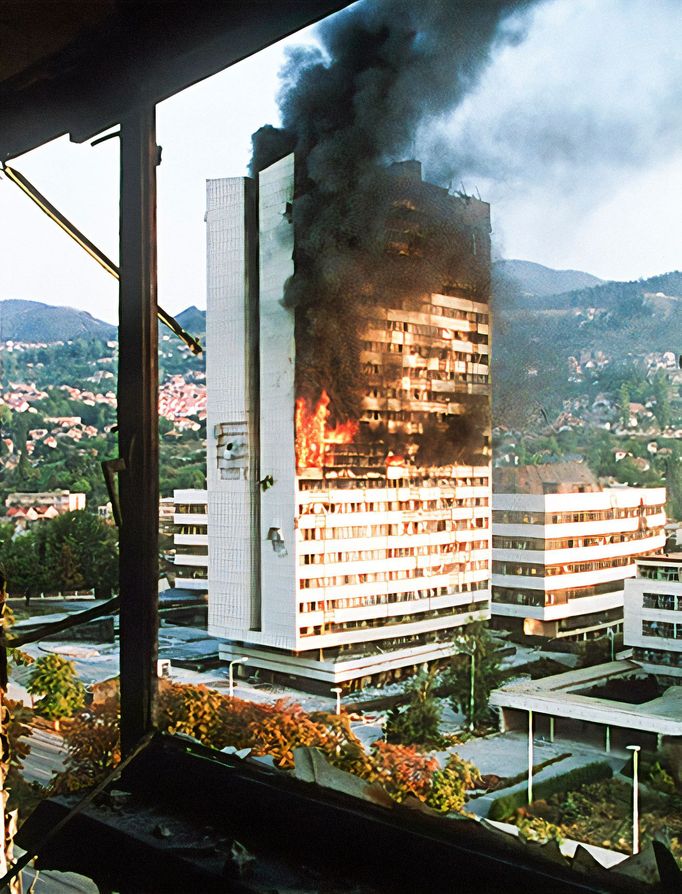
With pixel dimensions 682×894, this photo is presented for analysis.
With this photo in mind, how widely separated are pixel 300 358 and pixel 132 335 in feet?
1.49

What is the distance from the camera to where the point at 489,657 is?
Result: 1159 millimetres

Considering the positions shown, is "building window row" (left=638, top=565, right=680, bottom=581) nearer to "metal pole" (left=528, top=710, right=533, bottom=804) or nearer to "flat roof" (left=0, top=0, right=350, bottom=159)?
"metal pole" (left=528, top=710, right=533, bottom=804)

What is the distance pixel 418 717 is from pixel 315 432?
44 centimetres

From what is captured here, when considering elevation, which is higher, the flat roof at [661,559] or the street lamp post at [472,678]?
the flat roof at [661,559]

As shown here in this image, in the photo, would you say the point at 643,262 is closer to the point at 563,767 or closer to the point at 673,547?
the point at 673,547

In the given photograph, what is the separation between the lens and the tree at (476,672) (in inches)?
45.4

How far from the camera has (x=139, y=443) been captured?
169 centimetres

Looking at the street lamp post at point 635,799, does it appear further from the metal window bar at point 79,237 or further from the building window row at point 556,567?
the metal window bar at point 79,237

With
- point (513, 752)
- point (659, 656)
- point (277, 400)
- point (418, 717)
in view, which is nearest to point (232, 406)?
point (277, 400)

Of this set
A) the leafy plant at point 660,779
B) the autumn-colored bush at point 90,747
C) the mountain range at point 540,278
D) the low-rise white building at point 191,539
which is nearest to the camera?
the leafy plant at point 660,779

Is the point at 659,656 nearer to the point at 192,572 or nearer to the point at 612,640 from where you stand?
the point at 612,640

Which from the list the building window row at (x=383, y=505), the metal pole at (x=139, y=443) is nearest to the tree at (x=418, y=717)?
the building window row at (x=383, y=505)

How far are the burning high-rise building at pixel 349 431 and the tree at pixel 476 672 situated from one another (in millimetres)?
21

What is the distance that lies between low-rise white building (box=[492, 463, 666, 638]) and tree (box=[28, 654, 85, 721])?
110 centimetres
